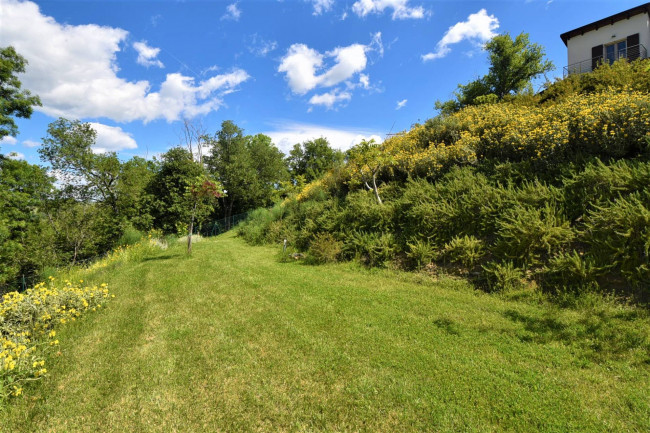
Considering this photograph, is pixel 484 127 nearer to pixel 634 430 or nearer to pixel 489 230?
pixel 489 230

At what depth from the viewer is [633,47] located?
14.0 m

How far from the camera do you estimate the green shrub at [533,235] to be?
16.5 feet

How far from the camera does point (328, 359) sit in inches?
134

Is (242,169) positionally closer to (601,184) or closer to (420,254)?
(420,254)

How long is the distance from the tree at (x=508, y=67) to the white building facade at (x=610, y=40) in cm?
197

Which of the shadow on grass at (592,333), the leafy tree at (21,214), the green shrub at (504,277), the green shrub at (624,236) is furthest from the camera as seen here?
the leafy tree at (21,214)

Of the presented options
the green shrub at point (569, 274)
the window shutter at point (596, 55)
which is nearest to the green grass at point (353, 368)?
the green shrub at point (569, 274)

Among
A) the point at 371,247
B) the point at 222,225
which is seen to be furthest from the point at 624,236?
the point at 222,225

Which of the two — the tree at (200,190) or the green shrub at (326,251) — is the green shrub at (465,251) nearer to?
the green shrub at (326,251)

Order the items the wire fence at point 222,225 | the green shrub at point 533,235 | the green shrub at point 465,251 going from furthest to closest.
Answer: the wire fence at point 222,225, the green shrub at point 465,251, the green shrub at point 533,235

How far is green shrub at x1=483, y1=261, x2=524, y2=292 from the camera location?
190 inches

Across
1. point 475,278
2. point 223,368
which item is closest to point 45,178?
point 223,368

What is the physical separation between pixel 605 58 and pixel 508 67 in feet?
15.6

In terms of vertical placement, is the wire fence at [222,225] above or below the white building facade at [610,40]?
below
